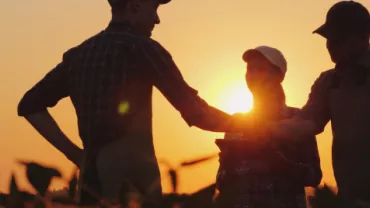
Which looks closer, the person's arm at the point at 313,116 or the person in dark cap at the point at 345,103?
the person in dark cap at the point at 345,103

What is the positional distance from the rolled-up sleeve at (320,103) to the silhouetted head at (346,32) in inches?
24.0

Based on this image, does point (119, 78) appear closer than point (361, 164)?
No

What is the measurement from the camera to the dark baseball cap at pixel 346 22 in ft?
8.54

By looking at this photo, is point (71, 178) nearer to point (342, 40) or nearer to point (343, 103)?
point (342, 40)

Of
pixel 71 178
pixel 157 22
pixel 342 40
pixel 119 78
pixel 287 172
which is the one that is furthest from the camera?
pixel 287 172

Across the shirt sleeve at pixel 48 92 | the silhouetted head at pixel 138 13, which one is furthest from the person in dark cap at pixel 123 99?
the shirt sleeve at pixel 48 92

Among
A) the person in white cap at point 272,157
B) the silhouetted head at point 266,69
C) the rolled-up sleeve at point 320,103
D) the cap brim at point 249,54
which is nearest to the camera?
the rolled-up sleeve at point 320,103

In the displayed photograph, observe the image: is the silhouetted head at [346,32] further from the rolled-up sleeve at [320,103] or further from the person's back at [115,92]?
the person's back at [115,92]

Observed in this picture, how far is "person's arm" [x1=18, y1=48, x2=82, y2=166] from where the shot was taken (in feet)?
11.6

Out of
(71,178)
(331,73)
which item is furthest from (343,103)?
(71,178)

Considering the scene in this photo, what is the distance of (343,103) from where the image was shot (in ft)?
10.2

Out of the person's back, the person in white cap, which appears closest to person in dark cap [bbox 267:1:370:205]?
the person's back

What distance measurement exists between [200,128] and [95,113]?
2.00ft

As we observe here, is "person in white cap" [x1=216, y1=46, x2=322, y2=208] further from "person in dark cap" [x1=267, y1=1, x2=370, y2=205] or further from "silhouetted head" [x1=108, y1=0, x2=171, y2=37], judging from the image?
"silhouetted head" [x1=108, y1=0, x2=171, y2=37]
